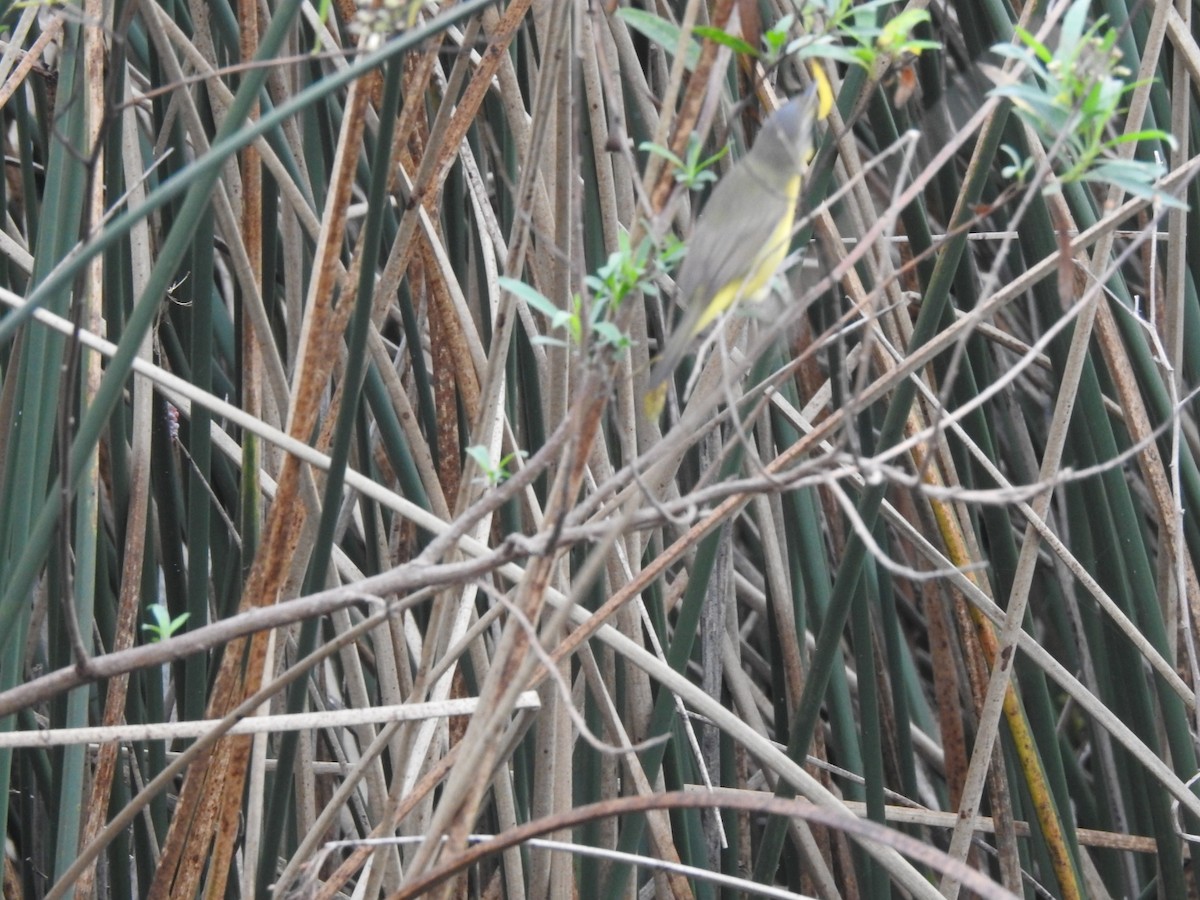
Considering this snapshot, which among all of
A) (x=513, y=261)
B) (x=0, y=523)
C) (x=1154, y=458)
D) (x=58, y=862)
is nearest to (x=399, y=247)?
(x=513, y=261)

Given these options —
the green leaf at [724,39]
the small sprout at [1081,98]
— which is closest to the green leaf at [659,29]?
the green leaf at [724,39]

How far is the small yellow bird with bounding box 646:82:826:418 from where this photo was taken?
527mm

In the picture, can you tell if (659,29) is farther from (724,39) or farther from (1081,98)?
(1081,98)

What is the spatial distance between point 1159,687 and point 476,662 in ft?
2.04

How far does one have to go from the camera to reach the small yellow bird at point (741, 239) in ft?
1.73

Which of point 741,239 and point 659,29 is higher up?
point 659,29

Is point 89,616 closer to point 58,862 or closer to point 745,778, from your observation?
point 58,862

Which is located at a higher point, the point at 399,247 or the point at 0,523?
the point at 399,247

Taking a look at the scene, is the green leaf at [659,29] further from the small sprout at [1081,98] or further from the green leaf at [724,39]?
the small sprout at [1081,98]

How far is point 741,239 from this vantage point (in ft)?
1.79

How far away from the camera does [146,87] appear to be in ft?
3.95

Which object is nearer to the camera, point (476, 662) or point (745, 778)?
point (476, 662)

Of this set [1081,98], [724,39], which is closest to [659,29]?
[724,39]

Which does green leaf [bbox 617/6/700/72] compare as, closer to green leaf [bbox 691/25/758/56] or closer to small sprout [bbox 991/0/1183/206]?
green leaf [bbox 691/25/758/56]
